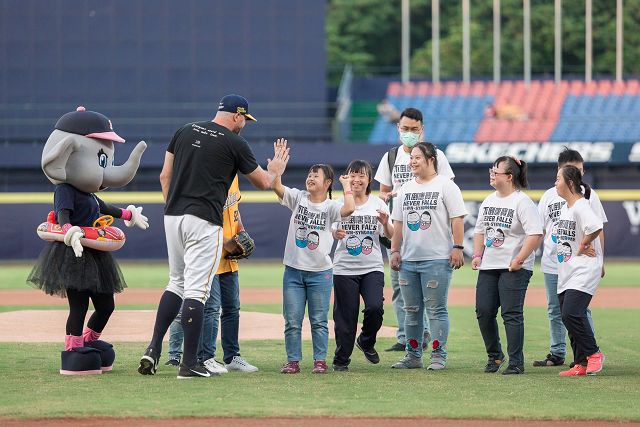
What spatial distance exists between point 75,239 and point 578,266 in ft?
12.5

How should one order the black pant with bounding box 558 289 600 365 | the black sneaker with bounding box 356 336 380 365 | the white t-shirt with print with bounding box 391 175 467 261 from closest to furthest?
the black pant with bounding box 558 289 600 365
the white t-shirt with print with bounding box 391 175 467 261
the black sneaker with bounding box 356 336 380 365

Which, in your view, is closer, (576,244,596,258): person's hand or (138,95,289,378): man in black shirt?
(138,95,289,378): man in black shirt

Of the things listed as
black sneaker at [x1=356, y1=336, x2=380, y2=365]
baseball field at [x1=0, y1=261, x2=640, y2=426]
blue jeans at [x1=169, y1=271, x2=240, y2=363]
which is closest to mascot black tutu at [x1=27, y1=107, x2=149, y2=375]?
baseball field at [x1=0, y1=261, x2=640, y2=426]

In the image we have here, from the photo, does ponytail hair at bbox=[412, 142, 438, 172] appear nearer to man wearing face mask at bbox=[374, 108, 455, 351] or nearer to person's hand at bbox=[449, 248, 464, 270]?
man wearing face mask at bbox=[374, 108, 455, 351]

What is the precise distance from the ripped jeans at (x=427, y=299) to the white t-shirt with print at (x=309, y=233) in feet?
2.34

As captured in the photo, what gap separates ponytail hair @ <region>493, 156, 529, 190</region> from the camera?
29.2ft

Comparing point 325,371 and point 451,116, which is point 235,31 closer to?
point 451,116

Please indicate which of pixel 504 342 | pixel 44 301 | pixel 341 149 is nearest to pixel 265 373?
pixel 504 342

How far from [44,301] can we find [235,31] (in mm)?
14900

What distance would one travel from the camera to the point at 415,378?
829 cm

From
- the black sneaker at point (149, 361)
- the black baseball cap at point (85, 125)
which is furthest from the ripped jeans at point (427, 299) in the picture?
the black baseball cap at point (85, 125)

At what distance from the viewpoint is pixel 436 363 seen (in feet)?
28.9

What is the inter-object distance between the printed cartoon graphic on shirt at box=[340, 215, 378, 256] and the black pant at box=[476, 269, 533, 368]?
98cm

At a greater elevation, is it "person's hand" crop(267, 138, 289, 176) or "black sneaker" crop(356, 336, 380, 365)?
"person's hand" crop(267, 138, 289, 176)
